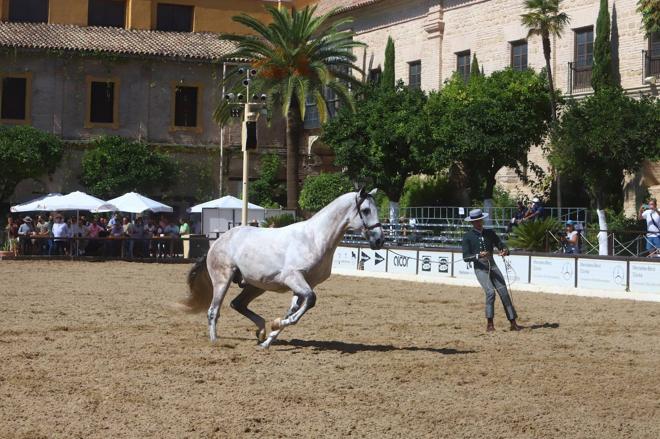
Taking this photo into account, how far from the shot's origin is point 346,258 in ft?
117

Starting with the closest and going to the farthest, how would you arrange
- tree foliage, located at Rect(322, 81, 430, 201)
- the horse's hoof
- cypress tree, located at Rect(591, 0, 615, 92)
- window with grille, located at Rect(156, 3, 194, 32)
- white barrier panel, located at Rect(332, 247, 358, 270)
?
the horse's hoof
white barrier panel, located at Rect(332, 247, 358, 270)
cypress tree, located at Rect(591, 0, 615, 92)
tree foliage, located at Rect(322, 81, 430, 201)
window with grille, located at Rect(156, 3, 194, 32)

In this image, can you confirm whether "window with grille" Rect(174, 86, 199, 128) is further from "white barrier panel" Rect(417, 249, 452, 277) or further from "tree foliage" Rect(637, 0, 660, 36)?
"tree foliage" Rect(637, 0, 660, 36)

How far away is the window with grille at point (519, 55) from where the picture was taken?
45719 mm

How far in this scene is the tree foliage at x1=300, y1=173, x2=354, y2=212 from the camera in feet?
163

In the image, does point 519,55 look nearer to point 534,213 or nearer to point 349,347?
point 534,213

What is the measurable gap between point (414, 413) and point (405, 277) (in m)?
22.1

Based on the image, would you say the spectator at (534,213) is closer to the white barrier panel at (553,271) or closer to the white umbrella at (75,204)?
the white barrier panel at (553,271)

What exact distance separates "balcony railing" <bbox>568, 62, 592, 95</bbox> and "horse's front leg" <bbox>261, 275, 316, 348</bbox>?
29.9 m

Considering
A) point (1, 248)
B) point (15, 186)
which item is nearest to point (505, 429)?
point (1, 248)

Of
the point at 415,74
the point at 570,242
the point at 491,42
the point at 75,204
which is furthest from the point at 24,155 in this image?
the point at 570,242

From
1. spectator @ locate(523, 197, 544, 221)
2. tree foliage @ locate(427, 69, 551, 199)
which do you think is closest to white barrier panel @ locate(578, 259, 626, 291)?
spectator @ locate(523, 197, 544, 221)

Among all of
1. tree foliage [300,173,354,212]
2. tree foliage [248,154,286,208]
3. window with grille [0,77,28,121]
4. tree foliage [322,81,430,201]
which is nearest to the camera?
tree foliage [322,81,430,201]

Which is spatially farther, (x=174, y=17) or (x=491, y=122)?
(x=174, y=17)

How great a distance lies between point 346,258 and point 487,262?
18484 mm
